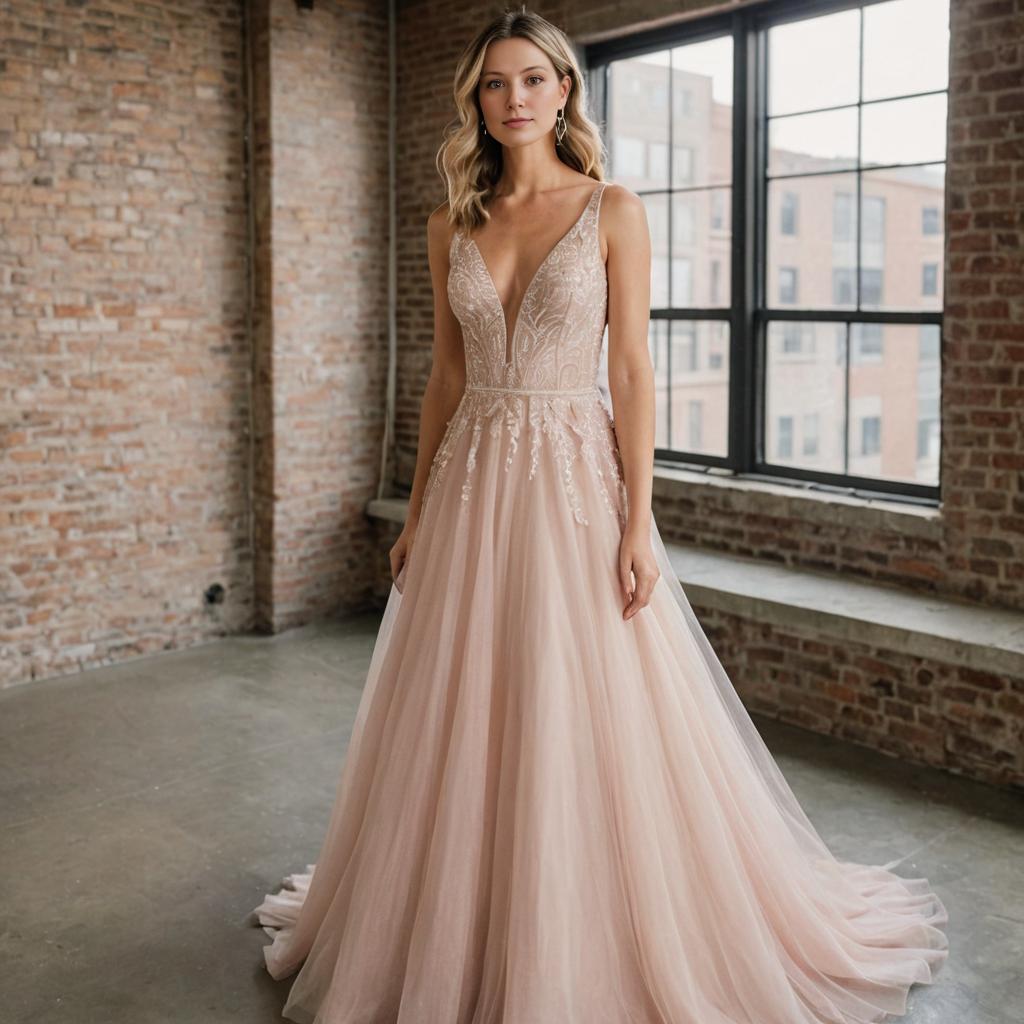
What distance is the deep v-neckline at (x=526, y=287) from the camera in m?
2.74

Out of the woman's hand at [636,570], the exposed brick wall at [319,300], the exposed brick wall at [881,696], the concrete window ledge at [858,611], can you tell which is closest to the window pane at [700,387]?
the concrete window ledge at [858,611]

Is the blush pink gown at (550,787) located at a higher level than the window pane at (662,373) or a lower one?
lower

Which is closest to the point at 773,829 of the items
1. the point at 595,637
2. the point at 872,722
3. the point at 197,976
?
the point at 595,637

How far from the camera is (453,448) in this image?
2908 mm

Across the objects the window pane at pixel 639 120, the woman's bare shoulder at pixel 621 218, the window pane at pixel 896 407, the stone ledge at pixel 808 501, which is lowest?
the stone ledge at pixel 808 501

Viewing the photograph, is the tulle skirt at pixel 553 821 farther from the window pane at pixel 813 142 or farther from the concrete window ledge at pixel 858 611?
the window pane at pixel 813 142

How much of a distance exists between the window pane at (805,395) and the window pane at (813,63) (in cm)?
93

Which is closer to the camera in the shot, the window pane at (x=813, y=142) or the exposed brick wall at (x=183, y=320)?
the window pane at (x=813, y=142)

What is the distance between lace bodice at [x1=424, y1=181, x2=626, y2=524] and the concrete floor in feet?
4.81

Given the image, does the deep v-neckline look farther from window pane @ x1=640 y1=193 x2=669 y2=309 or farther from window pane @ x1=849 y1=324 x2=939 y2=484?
window pane @ x1=640 y1=193 x2=669 y2=309

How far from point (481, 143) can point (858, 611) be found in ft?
7.94

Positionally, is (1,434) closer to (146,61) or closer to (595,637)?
(146,61)

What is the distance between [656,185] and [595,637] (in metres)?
3.63

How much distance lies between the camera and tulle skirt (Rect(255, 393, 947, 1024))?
255cm
